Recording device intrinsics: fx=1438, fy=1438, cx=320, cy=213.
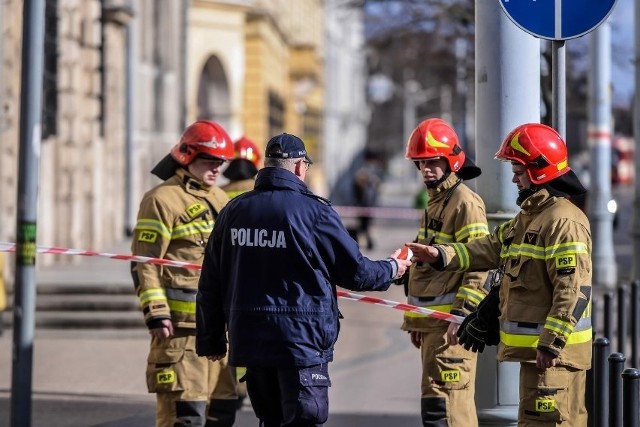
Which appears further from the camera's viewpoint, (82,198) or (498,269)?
(82,198)

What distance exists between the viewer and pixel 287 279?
5.93 meters

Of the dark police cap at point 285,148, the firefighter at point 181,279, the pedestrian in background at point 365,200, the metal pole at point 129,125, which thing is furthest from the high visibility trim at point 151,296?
the pedestrian in background at point 365,200

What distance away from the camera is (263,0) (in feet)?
116

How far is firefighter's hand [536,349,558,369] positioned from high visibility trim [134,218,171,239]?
87.4 inches

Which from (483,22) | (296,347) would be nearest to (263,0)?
(483,22)

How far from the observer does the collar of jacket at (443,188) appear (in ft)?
24.5

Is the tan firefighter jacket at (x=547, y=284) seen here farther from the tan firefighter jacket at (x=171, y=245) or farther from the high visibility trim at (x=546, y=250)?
the tan firefighter jacket at (x=171, y=245)

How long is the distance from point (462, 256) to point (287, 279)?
49.0 inches

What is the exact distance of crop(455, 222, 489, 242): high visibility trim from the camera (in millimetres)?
7270

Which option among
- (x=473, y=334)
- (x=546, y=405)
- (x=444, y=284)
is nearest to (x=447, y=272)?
(x=444, y=284)

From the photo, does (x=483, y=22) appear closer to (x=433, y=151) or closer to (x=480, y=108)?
(x=480, y=108)

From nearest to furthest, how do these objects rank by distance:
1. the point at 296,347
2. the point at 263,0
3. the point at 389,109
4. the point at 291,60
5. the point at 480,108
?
the point at 296,347
the point at 480,108
the point at 263,0
the point at 291,60
the point at 389,109

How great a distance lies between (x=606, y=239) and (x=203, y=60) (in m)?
14.3

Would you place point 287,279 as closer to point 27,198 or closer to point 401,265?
point 401,265
